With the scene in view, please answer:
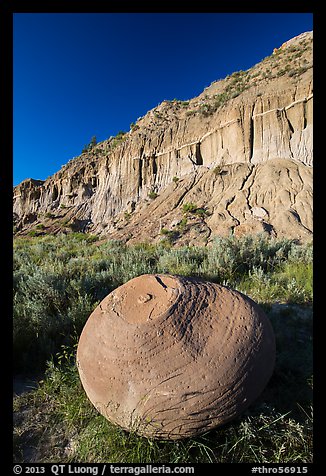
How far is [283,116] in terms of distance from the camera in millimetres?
15289

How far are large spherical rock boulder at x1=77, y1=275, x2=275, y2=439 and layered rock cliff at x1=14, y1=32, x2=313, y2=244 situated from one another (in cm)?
1036

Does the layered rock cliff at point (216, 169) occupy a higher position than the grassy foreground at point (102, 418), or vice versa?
the layered rock cliff at point (216, 169)

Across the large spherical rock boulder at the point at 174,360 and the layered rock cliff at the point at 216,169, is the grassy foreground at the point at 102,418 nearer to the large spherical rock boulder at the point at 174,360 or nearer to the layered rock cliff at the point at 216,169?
the large spherical rock boulder at the point at 174,360

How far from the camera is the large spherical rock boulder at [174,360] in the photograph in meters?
1.73

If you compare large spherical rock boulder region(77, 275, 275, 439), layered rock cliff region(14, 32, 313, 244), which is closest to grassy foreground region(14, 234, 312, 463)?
large spherical rock boulder region(77, 275, 275, 439)

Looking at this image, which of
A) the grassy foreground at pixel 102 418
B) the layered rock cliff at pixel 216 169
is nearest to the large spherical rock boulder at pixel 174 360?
the grassy foreground at pixel 102 418

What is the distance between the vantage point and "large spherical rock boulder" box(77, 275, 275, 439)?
1.73 metres

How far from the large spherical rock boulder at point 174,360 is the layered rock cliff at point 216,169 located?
34.0 ft

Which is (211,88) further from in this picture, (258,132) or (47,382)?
(47,382)

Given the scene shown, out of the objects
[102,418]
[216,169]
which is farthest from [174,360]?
[216,169]

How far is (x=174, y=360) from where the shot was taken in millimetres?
1793

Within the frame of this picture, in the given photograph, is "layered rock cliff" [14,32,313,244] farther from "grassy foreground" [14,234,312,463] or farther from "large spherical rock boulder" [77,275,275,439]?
"large spherical rock boulder" [77,275,275,439]
